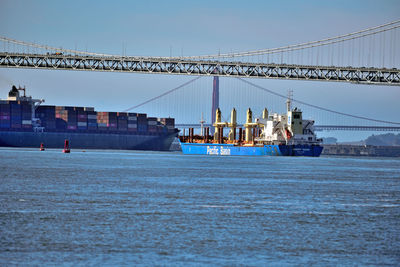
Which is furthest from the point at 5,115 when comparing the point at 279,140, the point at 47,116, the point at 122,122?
the point at 279,140

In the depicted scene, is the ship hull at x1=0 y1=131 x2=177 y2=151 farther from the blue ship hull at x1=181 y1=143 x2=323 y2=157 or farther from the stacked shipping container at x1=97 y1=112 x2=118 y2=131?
the blue ship hull at x1=181 y1=143 x2=323 y2=157

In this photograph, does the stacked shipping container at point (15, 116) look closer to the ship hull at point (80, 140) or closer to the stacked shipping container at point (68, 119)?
the stacked shipping container at point (68, 119)

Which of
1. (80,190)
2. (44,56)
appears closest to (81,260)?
(80,190)

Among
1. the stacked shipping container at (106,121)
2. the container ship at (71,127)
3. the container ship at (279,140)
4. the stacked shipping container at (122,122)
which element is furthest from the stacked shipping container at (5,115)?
the container ship at (279,140)

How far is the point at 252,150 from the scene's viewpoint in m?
98.6

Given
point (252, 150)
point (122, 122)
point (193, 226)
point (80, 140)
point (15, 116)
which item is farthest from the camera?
point (122, 122)

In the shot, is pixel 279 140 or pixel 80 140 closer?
pixel 279 140

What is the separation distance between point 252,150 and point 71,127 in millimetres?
37510

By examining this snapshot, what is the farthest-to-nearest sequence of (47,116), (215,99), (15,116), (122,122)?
(215,99), (122,122), (47,116), (15,116)

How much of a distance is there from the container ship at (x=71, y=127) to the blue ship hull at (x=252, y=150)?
17.5 meters

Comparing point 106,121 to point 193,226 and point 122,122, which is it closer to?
point 122,122

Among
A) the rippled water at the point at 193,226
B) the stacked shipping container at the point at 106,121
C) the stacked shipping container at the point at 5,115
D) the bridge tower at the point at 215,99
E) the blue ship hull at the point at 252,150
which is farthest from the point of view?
the bridge tower at the point at 215,99

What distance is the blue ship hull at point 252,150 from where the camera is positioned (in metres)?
93.4

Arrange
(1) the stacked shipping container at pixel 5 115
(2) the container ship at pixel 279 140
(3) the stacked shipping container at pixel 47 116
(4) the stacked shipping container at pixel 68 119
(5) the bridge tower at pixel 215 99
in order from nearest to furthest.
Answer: (2) the container ship at pixel 279 140
(1) the stacked shipping container at pixel 5 115
(4) the stacked shipping container at pixel 68 119
(3) the stacked shipping container at pixel 47 116
(5) the bridge tower at pixel 215 99
